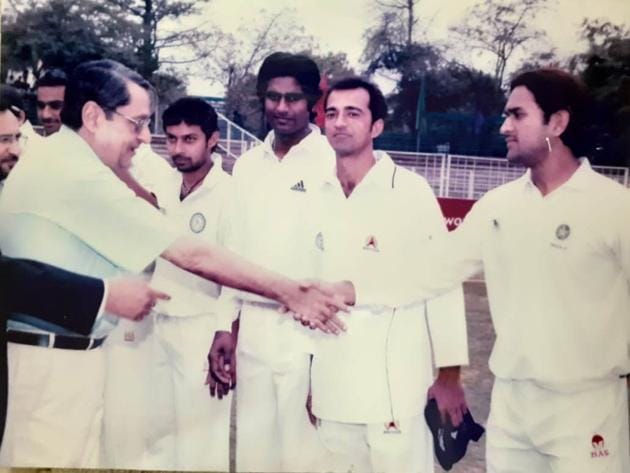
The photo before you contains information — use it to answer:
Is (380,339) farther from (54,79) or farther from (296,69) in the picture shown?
(54,79)

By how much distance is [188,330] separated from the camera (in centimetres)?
242

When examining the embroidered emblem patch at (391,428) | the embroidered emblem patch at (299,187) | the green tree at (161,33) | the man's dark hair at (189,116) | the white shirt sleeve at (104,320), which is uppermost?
the green tree at (161,33)

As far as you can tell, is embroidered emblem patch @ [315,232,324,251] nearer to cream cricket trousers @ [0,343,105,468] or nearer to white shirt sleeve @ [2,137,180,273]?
white shirt sleeve @ [2,137,180,273]

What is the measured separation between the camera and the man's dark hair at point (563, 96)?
2.40 metres

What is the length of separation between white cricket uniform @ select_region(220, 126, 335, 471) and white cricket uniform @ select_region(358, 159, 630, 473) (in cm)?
25

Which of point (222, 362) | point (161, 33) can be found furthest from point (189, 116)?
point (222, 362)

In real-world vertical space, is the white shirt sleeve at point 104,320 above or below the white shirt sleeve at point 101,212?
below

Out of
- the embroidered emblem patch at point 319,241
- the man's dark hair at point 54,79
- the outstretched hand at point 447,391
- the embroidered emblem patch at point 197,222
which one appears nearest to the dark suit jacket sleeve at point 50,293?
the embroidered emblem patch at point 197,222

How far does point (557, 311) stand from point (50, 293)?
1.46 metres

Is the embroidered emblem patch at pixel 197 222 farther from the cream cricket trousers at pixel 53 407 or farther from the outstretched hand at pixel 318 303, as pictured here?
the cream cricket trousers at pixel 53 407

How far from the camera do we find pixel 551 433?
237cm

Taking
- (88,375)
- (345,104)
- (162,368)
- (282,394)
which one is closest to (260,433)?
(282,394)

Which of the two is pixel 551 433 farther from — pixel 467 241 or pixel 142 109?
pixel 142 109

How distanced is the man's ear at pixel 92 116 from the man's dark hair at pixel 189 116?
0.60 feet
